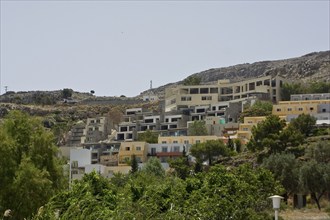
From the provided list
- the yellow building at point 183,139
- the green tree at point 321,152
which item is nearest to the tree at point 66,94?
the yellow building at point 183,139

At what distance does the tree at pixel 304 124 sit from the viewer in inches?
2768

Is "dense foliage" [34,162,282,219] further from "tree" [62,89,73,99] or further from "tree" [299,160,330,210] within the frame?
"tree" [62,89,73,99]

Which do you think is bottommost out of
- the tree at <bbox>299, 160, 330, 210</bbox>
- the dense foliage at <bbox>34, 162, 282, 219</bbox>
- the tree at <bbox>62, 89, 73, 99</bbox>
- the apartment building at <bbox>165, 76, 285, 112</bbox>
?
the tree at <bbox>299, 160, 330, 210</bbox>

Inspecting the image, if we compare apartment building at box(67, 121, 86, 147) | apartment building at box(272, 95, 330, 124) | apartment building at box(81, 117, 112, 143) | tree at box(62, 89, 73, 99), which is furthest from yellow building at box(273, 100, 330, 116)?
tree at box(62, 89, 73, 99)

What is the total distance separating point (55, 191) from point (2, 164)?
2.55 metres

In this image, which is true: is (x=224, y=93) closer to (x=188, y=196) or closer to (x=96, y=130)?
(x=96, y=130)

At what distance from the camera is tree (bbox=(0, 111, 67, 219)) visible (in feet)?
83.5

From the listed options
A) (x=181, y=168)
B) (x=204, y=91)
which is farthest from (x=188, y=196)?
(x=204, y=91)

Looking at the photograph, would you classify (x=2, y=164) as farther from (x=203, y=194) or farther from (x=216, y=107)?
(x=216, y=107)

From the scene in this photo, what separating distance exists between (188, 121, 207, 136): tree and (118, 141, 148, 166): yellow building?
801 centimetres

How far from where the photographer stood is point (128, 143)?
78.0 metres

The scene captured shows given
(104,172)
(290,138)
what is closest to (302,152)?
(290,138)

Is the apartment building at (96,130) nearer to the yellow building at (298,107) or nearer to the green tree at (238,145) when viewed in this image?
the yellow building at (298,107)

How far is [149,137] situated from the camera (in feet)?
275
